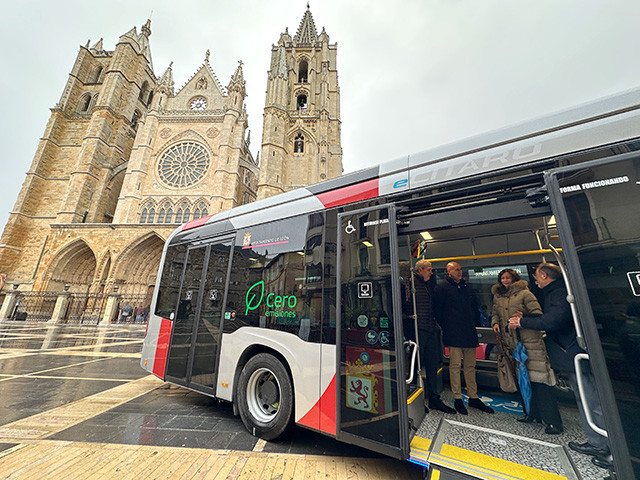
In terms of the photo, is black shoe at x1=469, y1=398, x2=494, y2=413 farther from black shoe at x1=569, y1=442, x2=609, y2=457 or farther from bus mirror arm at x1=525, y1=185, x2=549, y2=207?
bus mirror arm at x1=525, y1=185, x2=549, y2=207

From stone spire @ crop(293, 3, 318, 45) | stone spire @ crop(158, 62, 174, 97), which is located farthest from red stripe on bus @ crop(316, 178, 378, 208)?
stone spire @ crop(293, 3, 318, 45)

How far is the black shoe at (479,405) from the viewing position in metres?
2.80

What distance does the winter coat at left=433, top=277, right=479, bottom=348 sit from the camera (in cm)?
295

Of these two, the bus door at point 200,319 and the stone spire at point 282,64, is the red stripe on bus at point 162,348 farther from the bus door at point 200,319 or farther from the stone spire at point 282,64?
the stone spire at point 282,64

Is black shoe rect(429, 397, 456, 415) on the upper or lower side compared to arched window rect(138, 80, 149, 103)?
lower

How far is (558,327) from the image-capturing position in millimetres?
2094

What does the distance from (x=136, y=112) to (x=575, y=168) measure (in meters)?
35.8

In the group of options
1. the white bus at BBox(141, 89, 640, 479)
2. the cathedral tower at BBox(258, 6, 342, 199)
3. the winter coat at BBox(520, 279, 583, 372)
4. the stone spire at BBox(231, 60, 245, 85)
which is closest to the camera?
the white bus at BBox(141, 89, 640, 479)

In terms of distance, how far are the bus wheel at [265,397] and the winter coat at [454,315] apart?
1.89 metres

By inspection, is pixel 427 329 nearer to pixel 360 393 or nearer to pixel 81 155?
pixel 360 393

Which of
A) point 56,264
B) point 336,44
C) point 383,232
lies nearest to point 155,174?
point 56,264

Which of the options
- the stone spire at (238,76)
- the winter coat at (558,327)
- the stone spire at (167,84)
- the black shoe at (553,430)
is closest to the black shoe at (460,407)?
the black shoe at (553,430)

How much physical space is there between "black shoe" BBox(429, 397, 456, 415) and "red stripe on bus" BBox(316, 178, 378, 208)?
7.56ft

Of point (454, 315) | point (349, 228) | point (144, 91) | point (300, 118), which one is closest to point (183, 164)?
point (300, 118)
